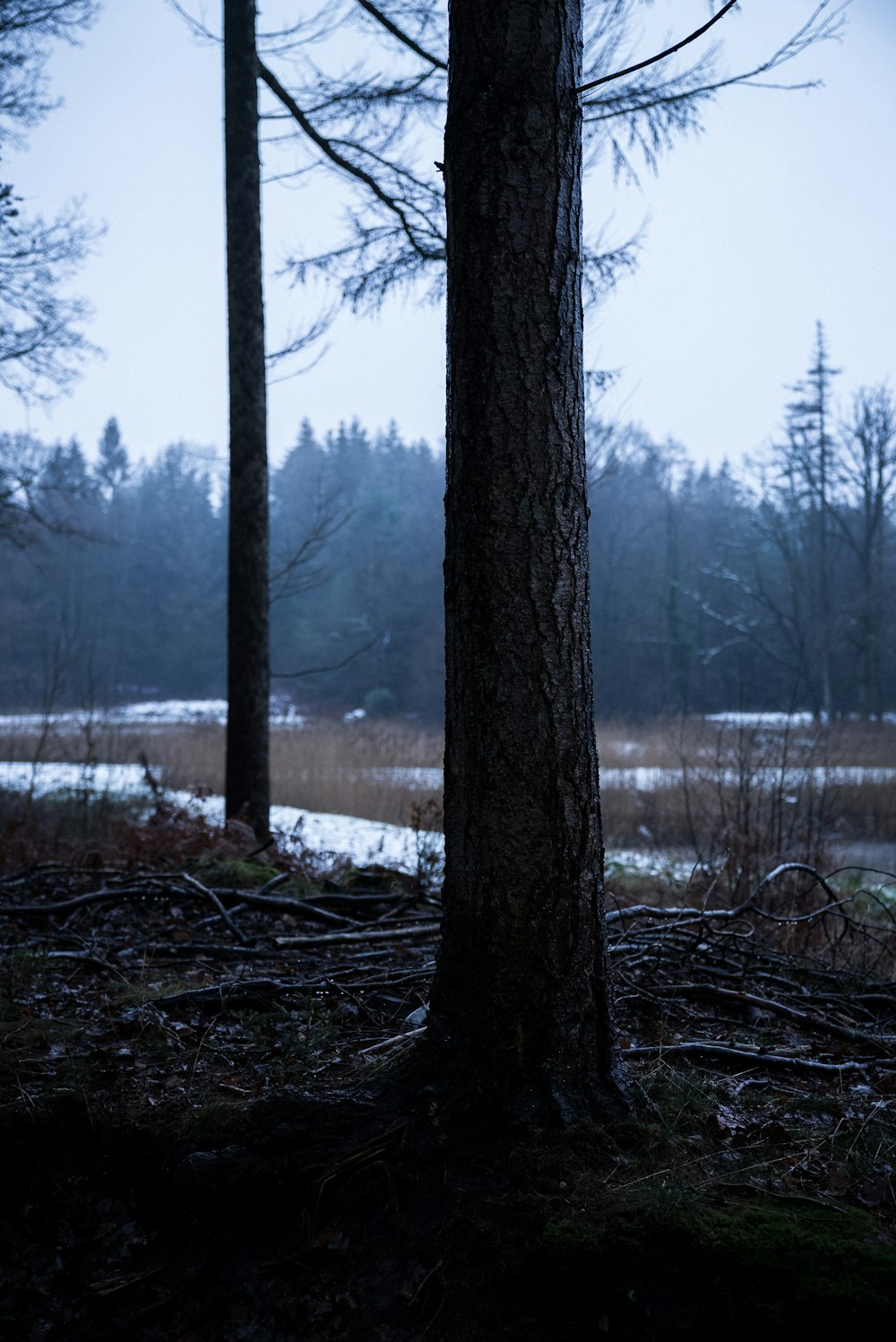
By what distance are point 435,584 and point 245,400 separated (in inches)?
1551

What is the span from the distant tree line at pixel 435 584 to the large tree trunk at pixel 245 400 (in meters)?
19.4

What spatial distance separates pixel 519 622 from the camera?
85.7 inches

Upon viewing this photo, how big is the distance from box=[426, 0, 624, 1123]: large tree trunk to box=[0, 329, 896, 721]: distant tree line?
2517 cm

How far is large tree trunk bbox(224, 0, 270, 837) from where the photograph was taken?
24.8ft

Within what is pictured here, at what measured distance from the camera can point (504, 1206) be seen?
6.27 feet

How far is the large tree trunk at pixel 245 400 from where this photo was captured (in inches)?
298

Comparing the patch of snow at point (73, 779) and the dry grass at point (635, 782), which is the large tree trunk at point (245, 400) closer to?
the dry grass at point (635, 782)

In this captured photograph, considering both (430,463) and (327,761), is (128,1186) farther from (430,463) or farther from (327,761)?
(430,463)

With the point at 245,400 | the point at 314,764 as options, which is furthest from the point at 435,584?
the point at 245,400

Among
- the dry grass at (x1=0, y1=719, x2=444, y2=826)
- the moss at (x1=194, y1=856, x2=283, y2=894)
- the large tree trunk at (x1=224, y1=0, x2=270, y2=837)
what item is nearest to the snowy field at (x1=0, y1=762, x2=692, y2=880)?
the dry grass at (x1=0, y1=719, x2=444, y2=826)

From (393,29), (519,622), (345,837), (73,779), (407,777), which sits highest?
(393,29)

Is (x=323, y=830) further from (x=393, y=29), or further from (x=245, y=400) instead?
(x=393, y=29)

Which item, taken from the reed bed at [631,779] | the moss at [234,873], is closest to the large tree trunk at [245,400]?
the reed bed at [631,779]

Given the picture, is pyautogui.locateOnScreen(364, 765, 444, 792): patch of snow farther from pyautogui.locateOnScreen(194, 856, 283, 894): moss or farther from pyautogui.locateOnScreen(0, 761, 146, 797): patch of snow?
pyautogui.locateOnScreen(194, 856, 283, 894): moss
